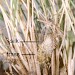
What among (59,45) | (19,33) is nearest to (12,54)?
(19,33)

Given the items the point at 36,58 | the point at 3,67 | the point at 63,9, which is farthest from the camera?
the point at 3,67

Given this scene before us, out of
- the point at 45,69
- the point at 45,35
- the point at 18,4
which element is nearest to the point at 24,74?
the point at 45,69

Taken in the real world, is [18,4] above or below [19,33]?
above

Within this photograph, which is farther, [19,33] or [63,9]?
[19,33]

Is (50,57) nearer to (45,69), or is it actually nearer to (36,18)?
(45,69)

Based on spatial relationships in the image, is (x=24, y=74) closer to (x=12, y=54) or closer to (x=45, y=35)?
(x=12, y=54)

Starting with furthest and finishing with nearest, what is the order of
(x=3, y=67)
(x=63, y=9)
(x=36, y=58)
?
(x=3, y=67) < (x=36, y=58) < (x=63, y=9)

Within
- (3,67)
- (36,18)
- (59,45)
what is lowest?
Answer: (3,67)

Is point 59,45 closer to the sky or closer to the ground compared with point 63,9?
closer to the ground

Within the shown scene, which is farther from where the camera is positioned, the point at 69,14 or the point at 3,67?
the point at 3,67
